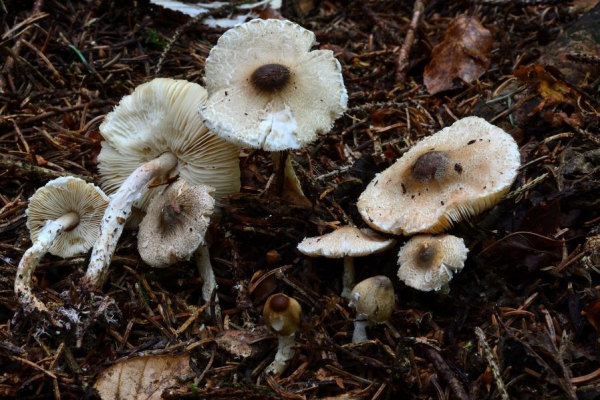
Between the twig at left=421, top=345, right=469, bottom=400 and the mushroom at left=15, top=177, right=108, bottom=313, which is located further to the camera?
the mushroom at left=15, top=177, right=108, bottom=313

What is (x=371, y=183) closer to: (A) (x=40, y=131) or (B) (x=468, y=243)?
(B) (x=468, y=243)

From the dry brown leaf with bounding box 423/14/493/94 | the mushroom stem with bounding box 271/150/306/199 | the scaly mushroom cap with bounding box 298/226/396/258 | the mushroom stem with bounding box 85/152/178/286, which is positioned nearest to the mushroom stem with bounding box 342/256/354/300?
the scaly mushroom cap with bounding box 298/226/396/258

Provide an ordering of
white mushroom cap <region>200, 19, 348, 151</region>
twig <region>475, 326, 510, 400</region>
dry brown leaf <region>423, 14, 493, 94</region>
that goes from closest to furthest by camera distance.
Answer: twig <region>475, 326, 510, 400</region>, white mushroom cap <region>200, 19, 348, 151</region>, dry brown leaf <region>423, 14, 493, 94</region>

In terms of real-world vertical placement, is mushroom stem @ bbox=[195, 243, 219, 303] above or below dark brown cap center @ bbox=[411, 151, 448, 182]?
below

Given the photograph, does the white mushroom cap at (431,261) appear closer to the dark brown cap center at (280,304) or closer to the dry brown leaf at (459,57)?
the dark brown cap center at (280,304)

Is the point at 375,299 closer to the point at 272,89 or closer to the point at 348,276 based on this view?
the point at 348,276

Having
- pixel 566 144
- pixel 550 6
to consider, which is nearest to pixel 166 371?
pixel 566 144

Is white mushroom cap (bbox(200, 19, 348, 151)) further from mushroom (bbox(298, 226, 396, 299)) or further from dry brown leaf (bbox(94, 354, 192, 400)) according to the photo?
dry brown leaf (bbox(94, 354, 192, 400))

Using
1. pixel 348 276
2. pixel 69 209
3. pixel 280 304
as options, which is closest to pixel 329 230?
pixel 348 276
